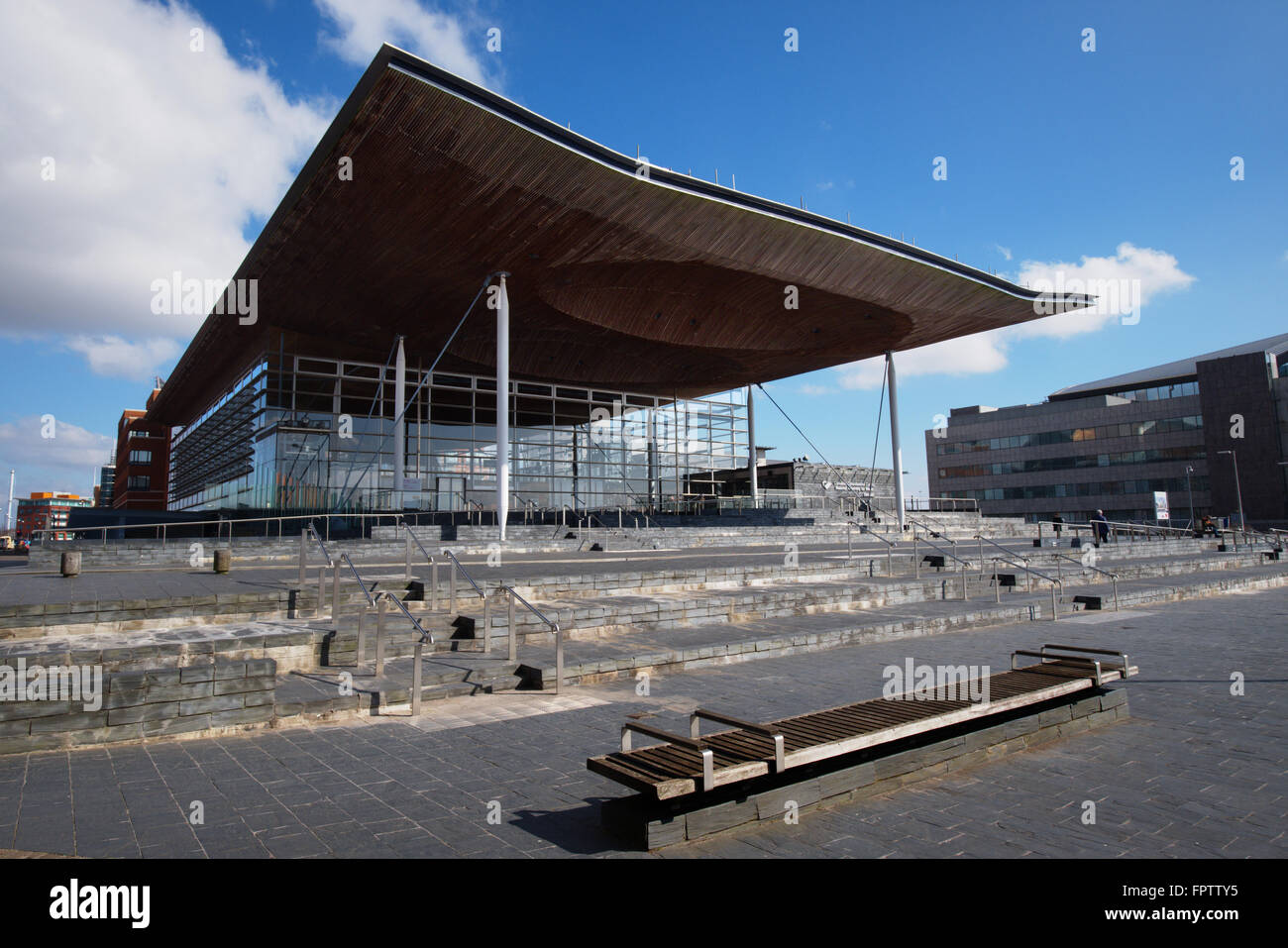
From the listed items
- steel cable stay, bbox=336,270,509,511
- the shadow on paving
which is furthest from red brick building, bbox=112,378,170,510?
the shadow on paving

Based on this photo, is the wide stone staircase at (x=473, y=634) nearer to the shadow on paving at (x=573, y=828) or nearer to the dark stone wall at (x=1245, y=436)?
the shadow on paving at (x=573, y=828)

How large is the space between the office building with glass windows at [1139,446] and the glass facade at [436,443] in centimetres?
4251

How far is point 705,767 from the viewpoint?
154 inches

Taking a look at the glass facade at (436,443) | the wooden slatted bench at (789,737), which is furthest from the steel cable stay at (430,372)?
the wooden slatted bench at (789,737)

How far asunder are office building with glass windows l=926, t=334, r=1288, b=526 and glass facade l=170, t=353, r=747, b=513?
4251cm

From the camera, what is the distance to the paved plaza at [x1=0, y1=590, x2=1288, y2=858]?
3992 mm

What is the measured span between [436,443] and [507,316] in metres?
10.3

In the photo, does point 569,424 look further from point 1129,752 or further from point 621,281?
point 1129,752

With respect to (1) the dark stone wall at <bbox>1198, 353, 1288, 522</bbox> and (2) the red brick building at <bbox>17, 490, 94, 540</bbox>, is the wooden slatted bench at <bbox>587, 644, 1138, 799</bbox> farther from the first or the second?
(1) the dark stone wall at <bbox>1198, 353, 1288, 522</bbox>

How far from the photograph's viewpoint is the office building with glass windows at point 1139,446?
6638 centimetres

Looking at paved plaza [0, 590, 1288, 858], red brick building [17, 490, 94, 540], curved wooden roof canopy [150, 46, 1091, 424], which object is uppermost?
curved wooden roof canopy [150, 46, 1091, 424]

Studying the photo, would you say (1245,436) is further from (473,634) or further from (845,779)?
(845,779)

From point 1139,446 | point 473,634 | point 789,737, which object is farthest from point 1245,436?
point 789,737
